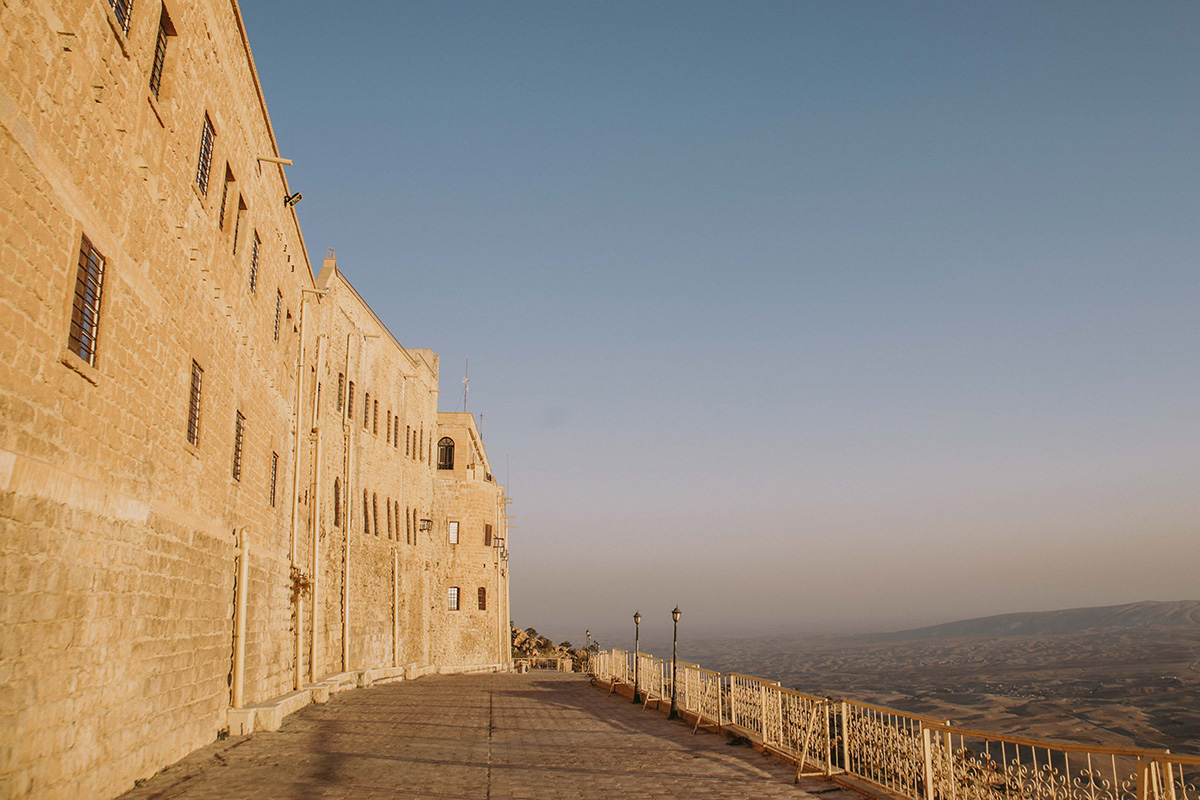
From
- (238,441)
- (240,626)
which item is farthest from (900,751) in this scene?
(238,441)

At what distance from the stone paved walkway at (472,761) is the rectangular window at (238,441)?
4100 mm

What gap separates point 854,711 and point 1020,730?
50865 mm

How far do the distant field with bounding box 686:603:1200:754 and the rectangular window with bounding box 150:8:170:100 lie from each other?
5482 centimetres

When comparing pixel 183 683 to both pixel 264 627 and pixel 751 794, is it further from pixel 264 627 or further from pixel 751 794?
pixel 751 794

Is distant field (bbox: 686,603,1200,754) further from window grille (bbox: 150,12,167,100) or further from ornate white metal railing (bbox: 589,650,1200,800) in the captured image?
window grille (bbox: 150,12,167,100)

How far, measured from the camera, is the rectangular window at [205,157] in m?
11.1

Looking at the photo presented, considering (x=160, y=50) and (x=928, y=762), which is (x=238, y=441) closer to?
(x=160, y=50)

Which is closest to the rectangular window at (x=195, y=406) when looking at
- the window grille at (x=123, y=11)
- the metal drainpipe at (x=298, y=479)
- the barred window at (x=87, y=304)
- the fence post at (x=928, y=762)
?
the barred window at (x=87, y=304)

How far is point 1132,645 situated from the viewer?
14562 centimetres

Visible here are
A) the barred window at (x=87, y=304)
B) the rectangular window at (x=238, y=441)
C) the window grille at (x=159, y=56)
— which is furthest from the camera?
the rectangular window at (x=238, y=441)

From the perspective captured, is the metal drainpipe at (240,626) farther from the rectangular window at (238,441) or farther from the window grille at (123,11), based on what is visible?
the window grille at (123,11)

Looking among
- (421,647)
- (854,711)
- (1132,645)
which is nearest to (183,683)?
(854,711)

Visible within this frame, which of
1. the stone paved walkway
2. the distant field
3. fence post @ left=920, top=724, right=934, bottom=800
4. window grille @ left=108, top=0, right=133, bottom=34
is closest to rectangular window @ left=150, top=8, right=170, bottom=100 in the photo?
window grille @ left=108, top=0, right=133, bottom=34

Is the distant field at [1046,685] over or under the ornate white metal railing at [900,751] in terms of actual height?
under
